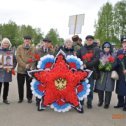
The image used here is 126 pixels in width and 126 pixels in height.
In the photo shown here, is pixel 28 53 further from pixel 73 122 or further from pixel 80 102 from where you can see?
pixel 73 122

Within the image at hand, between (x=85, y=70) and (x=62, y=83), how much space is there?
2.34ft

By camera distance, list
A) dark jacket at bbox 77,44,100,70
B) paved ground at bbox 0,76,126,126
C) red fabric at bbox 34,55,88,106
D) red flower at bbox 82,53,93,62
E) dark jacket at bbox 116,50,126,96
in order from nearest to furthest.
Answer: paved ground at bbox 0,76,126,126, red fabric at bbox 34,55,88,106, red flower at bbox 82,53,93,62, dark jacket at bbox 77,44,100,70, dark jacket at bbox 116,50,126,96

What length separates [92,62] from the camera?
8516mm

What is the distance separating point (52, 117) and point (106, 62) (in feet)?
6.97

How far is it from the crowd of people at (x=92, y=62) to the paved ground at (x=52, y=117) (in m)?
0.39

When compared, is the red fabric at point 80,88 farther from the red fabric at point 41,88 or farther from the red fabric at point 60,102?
the red fabric at point 41,88

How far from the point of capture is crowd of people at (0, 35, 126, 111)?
8.57m

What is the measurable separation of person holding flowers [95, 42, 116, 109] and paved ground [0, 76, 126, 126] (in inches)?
19.7

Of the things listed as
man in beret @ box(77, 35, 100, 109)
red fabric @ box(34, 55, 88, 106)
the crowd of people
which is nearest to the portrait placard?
the crowd of people

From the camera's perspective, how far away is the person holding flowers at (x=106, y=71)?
28.2ft

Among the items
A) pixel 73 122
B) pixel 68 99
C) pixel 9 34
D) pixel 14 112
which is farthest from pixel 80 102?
pixel 9 34

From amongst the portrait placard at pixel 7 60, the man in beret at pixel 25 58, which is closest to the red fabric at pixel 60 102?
the man in beret at pixel 25 58

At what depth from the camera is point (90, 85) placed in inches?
341

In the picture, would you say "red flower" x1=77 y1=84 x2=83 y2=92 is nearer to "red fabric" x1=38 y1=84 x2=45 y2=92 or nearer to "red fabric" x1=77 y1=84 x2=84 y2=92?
"red fabric" x1=77 y1=84 x2=84 y2=92
